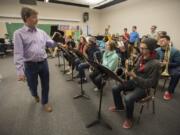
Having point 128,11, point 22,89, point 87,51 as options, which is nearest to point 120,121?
point 87,51

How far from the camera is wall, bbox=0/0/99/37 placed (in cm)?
779

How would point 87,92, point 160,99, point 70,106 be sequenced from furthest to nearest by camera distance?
point 87,92
point 160,99
point 70,106

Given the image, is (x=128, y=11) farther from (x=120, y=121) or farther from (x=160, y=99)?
(x=120, y=121)

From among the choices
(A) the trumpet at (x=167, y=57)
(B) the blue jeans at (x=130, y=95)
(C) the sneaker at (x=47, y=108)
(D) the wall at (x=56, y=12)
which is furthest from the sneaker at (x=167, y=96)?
(D) the wall at (x=56, y=12)

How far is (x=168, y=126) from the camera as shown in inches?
75.2

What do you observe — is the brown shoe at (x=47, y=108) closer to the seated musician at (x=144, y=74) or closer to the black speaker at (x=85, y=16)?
the seated musician at (x=144, y=74)

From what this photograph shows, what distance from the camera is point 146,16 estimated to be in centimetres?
673

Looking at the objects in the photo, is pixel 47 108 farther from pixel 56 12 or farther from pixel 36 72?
pixel 56 12

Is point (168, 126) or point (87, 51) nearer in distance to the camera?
point (168, 126)

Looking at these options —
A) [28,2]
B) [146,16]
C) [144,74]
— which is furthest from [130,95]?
[28,2]

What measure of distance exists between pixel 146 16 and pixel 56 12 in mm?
5870

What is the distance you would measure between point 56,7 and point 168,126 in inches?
370

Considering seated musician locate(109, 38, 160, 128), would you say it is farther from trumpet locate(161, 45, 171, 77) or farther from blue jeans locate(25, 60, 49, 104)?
blue jeans locate(25, 60, 49, 104)

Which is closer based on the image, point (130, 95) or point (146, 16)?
point (130, 95)
